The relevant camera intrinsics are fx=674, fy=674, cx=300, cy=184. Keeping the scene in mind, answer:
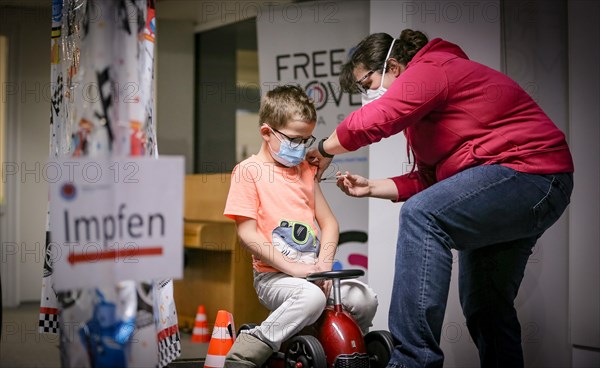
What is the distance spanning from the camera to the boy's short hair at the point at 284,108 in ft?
7.66

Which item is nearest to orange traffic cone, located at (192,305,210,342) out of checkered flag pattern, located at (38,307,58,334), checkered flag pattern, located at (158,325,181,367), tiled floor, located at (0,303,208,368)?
tiled floor, located at (0,303,208,368)

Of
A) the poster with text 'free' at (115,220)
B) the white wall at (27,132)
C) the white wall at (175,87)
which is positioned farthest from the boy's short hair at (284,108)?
the white wall at (27,132)

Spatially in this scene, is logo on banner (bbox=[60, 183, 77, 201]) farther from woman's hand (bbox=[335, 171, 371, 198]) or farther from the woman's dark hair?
the woman's dark hair

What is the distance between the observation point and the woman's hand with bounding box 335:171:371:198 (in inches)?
90.7

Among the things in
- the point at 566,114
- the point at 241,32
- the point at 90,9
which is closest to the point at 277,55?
the point at 241,32

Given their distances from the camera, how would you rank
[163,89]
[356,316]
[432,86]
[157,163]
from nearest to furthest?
[157,163] → [432,86] → [356,316] → [163,89]

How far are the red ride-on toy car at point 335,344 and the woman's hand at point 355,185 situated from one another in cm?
28

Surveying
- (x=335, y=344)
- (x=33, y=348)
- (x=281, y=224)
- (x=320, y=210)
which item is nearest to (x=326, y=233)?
(x=320, y=210)

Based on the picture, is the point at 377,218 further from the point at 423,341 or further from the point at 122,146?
the point at 122,146

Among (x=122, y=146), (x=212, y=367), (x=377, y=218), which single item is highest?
(x=122, y=146)

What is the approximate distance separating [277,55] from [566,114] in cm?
203

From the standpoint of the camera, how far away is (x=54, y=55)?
241 centimetres

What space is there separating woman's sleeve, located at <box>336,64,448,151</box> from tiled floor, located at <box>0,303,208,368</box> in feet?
4.33

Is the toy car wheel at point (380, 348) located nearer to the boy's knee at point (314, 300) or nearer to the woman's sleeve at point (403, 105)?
the boy's knee at point (314, 300)
